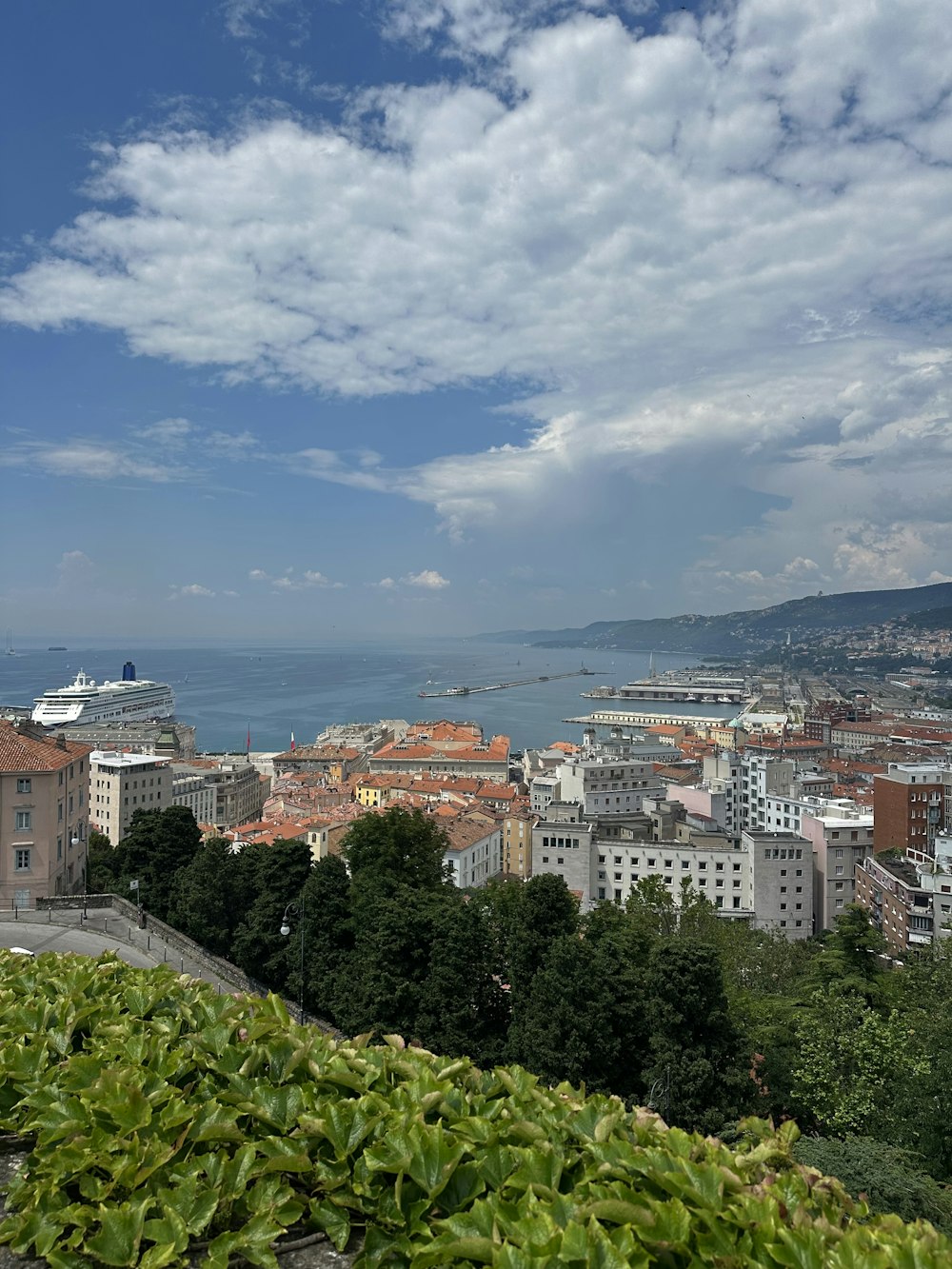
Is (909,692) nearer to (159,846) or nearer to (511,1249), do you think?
(159,846)

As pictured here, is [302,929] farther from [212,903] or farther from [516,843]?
[516,843]

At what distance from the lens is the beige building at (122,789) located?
38.6 metres

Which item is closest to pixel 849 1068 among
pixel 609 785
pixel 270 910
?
pixel 270 910

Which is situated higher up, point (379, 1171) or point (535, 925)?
point (379, 1171)

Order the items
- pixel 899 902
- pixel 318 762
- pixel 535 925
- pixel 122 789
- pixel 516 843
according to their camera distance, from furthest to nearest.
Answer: pixel 318 762 < pixel 122 789 < pixel 516 843 < pixel 899 902 < pixel 535 925

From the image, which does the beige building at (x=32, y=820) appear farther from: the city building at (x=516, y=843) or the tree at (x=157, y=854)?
the city building at (x=516, y=843)

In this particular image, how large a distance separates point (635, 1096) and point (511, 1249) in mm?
9929

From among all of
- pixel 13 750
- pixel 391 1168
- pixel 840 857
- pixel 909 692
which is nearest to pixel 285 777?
pixel 840 857

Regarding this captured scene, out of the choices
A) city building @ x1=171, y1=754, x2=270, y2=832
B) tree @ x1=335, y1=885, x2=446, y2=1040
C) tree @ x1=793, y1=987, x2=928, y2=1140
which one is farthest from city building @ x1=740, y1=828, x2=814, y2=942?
city building @ x1=171, y1=754, x2=270, y2=832

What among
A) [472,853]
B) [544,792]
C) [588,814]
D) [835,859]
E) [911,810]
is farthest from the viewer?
[544,792]

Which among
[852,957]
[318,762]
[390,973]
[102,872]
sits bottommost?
[318,762]

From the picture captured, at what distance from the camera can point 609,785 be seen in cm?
3825

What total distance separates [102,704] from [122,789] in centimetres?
4157

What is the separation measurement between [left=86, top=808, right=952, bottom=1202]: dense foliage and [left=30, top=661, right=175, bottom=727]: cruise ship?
6344 centimetres
